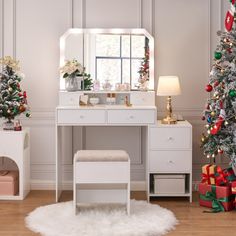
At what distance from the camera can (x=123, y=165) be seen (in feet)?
16.4

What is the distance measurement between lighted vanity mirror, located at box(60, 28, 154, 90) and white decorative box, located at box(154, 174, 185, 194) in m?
1.00

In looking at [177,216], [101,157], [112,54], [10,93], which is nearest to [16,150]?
[10,93]

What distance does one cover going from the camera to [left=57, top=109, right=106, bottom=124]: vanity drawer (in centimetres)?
559

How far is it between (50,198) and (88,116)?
94cm

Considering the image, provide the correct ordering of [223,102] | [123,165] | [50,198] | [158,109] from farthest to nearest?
[158,109] → [50,198] → [223,102] → [123,165]

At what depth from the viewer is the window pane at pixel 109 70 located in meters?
6.09

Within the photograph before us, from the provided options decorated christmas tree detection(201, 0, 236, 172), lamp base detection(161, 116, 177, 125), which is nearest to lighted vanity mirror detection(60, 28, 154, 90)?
lamp base detection(161, 116, 177, 125)

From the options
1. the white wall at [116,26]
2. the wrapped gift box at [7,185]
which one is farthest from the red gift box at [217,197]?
the wrapped gift box at [7,185]

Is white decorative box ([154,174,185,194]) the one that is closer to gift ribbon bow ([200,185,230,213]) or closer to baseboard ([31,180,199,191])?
gift ribbon bow ([200,185,230,213])

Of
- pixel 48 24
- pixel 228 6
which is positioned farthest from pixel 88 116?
pixel 228 6

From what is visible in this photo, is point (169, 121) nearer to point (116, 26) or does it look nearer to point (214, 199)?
point (214, 199)

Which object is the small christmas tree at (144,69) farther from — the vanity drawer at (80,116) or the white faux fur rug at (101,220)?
the white faux fur rug at (101,220)

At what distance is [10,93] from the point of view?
577 centimetres

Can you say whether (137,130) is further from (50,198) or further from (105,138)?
(50,198)
